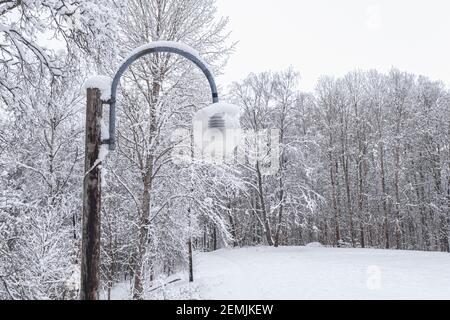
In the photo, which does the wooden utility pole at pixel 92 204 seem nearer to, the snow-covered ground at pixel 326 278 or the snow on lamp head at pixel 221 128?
the snow on lamp head at pixel 221 128

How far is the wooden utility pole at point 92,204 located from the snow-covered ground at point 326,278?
603 cm

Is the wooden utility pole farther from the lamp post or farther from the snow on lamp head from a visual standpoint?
the snow on lamp head

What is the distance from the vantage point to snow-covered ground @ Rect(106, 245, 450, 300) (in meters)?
10.7

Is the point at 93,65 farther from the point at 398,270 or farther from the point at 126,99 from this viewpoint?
the point at 398,270

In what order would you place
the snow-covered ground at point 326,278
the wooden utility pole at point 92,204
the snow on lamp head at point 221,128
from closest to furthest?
the snow on lamp head at point 221,128
the wooden utility pole at point 92,204
the snow-covered ground at point 326,278

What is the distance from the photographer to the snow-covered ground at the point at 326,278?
1066 centimetres

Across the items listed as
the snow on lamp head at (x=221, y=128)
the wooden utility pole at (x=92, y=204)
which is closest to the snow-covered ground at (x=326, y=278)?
the wooden utility pole at (x=92, y=204)

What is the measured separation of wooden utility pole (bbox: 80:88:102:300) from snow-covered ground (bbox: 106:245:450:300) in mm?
6028

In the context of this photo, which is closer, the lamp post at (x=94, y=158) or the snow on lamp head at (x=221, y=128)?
the snow on lamp head at (x=221, y=128)

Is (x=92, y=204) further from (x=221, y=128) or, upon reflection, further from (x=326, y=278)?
(x=326, y=278)

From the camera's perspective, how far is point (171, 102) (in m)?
9.48

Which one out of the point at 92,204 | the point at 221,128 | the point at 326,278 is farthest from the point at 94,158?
the point at 326,278

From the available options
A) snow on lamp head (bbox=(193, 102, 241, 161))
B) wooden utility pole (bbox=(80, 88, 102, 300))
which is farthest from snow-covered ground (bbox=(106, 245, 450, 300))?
snow on lamp head (bbox=(193, 102, 241, 161))

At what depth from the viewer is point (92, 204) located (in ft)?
11.4
